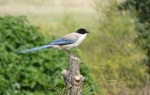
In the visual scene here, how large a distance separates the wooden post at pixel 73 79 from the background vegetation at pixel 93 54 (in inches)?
127

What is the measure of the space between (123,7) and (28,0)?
1263cm

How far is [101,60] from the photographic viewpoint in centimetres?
1306

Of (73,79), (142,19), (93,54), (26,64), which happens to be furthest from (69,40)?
(142,19)

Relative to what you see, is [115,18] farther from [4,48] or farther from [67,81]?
[67,81]

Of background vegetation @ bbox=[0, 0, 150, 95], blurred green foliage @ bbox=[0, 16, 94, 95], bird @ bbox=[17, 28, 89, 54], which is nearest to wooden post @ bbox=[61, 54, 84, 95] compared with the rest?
bird @ bbox=[17, 28, 89, 54]

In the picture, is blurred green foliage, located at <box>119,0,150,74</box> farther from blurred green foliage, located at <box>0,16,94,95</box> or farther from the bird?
the bird

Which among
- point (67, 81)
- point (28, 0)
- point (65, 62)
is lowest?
point (28, 0)

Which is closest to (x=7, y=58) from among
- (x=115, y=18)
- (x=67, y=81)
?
(x=67, y=81)

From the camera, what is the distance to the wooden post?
17.5 feet

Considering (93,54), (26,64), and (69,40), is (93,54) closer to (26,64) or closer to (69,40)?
(26,64)


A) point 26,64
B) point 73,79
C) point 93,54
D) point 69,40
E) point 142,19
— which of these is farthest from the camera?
point 142,19

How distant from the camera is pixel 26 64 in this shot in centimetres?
927

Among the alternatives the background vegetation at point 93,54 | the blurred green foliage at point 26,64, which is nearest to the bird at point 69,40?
the blurred green foliage at point 26,64

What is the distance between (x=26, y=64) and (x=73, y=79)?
3938mm
